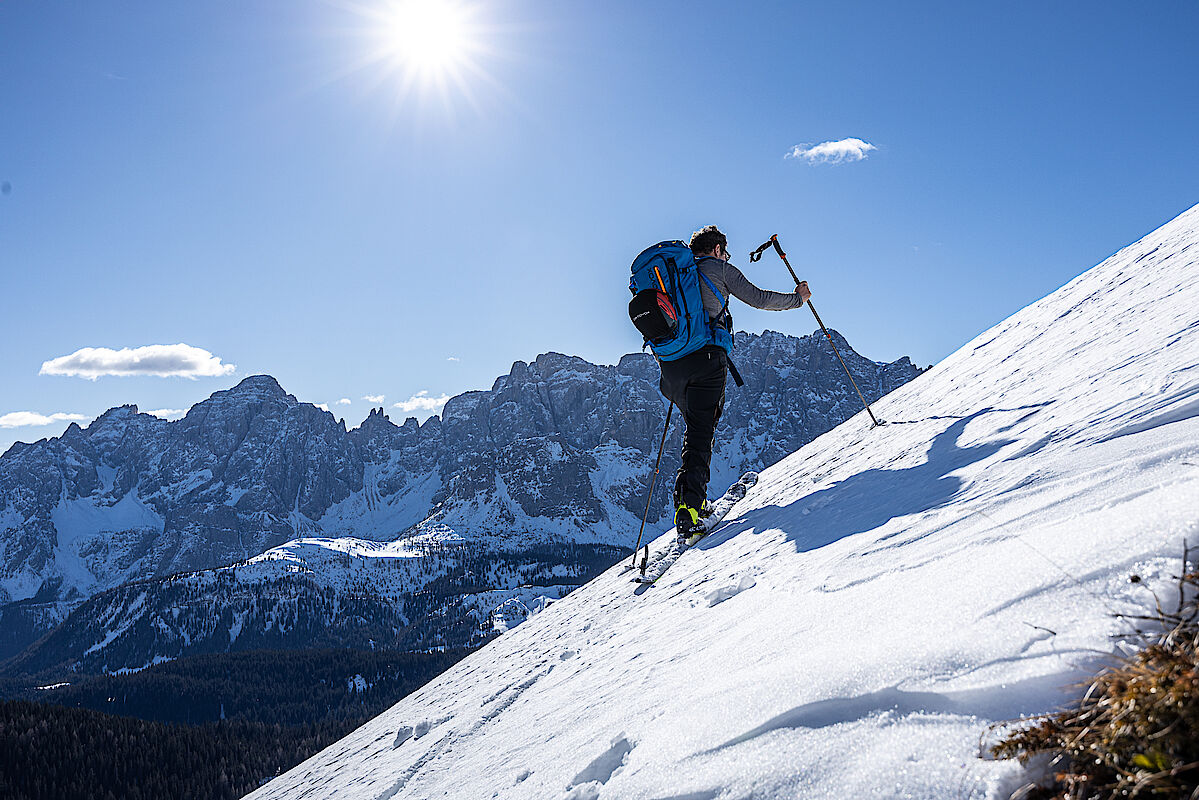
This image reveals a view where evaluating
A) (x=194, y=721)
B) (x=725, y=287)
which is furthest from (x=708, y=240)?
(x=194, y=721)

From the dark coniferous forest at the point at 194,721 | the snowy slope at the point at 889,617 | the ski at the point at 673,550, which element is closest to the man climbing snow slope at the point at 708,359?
the ski at the point at 673,550

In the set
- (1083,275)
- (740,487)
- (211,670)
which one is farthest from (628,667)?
(211,670)

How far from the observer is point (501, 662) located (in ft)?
30.0

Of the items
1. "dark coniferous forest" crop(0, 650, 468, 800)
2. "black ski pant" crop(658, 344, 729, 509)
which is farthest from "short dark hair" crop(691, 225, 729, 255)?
"dark coniferous forest" crop(0, 650, 468, 800)

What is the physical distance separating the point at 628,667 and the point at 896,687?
117 inches

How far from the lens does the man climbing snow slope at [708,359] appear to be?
790 centimetres

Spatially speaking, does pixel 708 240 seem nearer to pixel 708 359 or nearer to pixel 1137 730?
pixel 708 359

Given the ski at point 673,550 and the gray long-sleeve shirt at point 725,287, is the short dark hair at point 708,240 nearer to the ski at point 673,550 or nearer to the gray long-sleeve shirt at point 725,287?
the gray long-sleeve shirt at point 725,287

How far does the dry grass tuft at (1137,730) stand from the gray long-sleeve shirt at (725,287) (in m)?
6.22

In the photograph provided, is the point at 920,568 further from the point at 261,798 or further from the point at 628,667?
the point at 261,798

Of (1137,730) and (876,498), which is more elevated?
(876,498)

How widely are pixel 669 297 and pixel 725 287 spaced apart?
839 millimetres

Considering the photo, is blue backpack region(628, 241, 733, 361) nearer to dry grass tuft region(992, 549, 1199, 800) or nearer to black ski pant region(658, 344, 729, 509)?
black ski pant region(658, 344, 729, 509)

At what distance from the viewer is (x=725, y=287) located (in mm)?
7988
